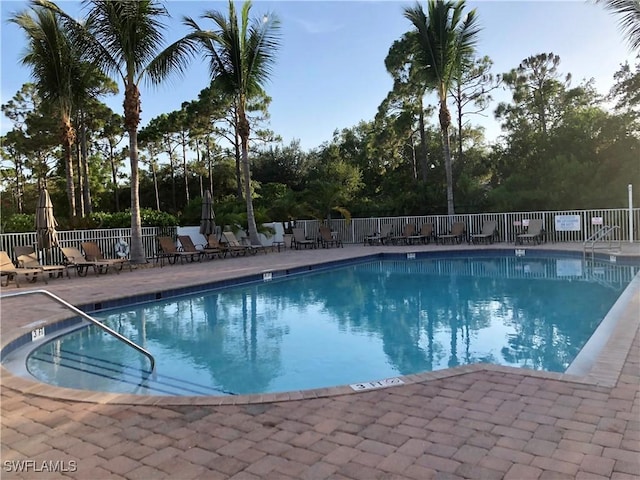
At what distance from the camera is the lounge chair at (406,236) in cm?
1864

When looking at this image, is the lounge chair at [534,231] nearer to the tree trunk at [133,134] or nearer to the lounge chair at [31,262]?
the tree trunk at [133,134]

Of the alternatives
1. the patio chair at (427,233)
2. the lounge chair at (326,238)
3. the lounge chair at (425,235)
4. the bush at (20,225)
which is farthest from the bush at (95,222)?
the patio chair at (427,233)

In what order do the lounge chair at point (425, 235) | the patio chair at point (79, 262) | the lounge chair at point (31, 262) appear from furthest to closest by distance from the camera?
the lounge chair at point (425, 235)
the patio chair at point (79, 262)
the lounge chair at point (31, 262)

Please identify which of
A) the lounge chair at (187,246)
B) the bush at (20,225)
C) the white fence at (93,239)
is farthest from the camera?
the bush at (20,225)

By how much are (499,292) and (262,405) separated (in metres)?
7.33

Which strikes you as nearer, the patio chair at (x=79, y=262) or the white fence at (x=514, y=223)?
the patio chair at (x=79, y=262)

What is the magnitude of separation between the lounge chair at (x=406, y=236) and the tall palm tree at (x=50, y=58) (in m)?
12.5

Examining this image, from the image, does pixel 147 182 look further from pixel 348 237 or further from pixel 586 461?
pixel 586 461

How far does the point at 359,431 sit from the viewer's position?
2.78 metres

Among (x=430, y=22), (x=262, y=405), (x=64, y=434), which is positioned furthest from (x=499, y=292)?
(x=430, y=22)

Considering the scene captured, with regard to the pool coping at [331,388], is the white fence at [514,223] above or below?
above

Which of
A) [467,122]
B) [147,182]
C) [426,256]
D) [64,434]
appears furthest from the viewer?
[147,182]

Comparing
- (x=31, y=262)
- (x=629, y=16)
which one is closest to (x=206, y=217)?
(x=31, y=262)

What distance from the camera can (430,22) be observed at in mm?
17703
